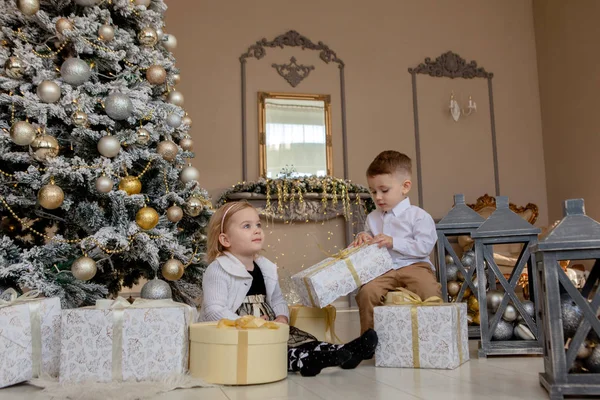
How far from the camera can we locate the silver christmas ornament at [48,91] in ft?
7.63

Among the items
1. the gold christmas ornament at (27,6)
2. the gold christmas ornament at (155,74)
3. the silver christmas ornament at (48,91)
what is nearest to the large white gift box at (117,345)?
the silver christmas ornament at (48,91)

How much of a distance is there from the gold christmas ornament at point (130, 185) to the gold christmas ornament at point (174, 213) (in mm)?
168

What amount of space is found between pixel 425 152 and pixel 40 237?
15.0 ft

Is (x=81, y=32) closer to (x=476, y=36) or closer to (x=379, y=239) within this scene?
(x=379, y=239)

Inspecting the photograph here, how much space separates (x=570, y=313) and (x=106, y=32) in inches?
84.1

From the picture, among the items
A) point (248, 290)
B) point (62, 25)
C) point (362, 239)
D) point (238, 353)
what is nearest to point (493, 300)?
point (362, 239)

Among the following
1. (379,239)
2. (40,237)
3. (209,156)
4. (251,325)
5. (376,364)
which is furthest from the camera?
(209,156)

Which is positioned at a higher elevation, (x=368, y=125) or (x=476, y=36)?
(x=476, y=36)

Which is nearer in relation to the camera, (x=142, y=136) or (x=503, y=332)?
(x=503, y=332)

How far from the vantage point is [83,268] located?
7.38 feet

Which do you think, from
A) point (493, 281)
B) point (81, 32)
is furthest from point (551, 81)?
point (81, 32)

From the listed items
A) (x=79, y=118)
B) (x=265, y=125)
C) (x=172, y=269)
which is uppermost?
(x=265, y=125)

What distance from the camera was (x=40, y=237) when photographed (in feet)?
8.66

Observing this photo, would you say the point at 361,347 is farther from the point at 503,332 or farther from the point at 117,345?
the point at 117,345
